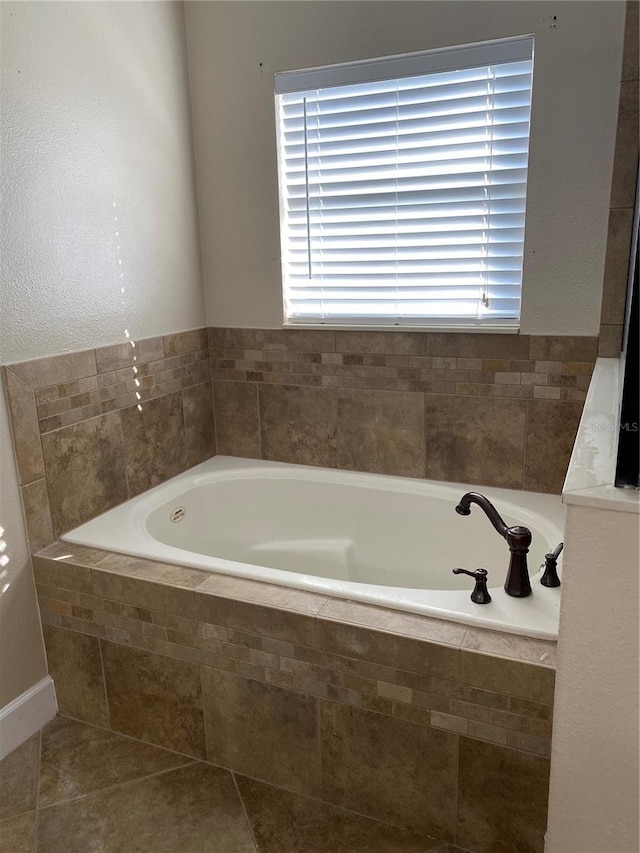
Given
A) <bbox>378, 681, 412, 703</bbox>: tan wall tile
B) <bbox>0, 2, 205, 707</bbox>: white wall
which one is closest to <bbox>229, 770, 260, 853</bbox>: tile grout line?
<bbox>378, 681, 412, 703</bbox>: tan wall tile

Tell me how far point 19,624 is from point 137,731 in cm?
50

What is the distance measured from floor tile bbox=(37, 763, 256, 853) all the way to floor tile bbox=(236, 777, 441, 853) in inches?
2.0

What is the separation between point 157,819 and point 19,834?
1.17ft

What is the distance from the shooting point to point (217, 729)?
1881mm

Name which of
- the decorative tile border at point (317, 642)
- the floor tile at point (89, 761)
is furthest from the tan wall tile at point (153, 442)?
the floor tile at point (89, 761)

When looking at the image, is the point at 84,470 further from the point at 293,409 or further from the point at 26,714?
the point at 293,409

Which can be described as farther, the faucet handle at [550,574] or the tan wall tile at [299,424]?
the tan wall tile at [299,424]

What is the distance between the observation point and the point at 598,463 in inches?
47.9

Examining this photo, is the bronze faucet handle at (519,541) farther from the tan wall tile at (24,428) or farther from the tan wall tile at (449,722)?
the tan wall tile at (24,428)

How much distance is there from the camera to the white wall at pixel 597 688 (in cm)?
112

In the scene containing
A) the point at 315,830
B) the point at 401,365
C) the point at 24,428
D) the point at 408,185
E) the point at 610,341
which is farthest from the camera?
the point at 401,365

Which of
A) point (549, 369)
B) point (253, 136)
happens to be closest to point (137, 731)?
point (549, 369)

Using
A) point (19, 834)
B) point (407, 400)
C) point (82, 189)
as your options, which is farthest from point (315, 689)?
point (82, 189)

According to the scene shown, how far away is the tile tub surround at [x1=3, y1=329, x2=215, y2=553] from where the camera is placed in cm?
205
